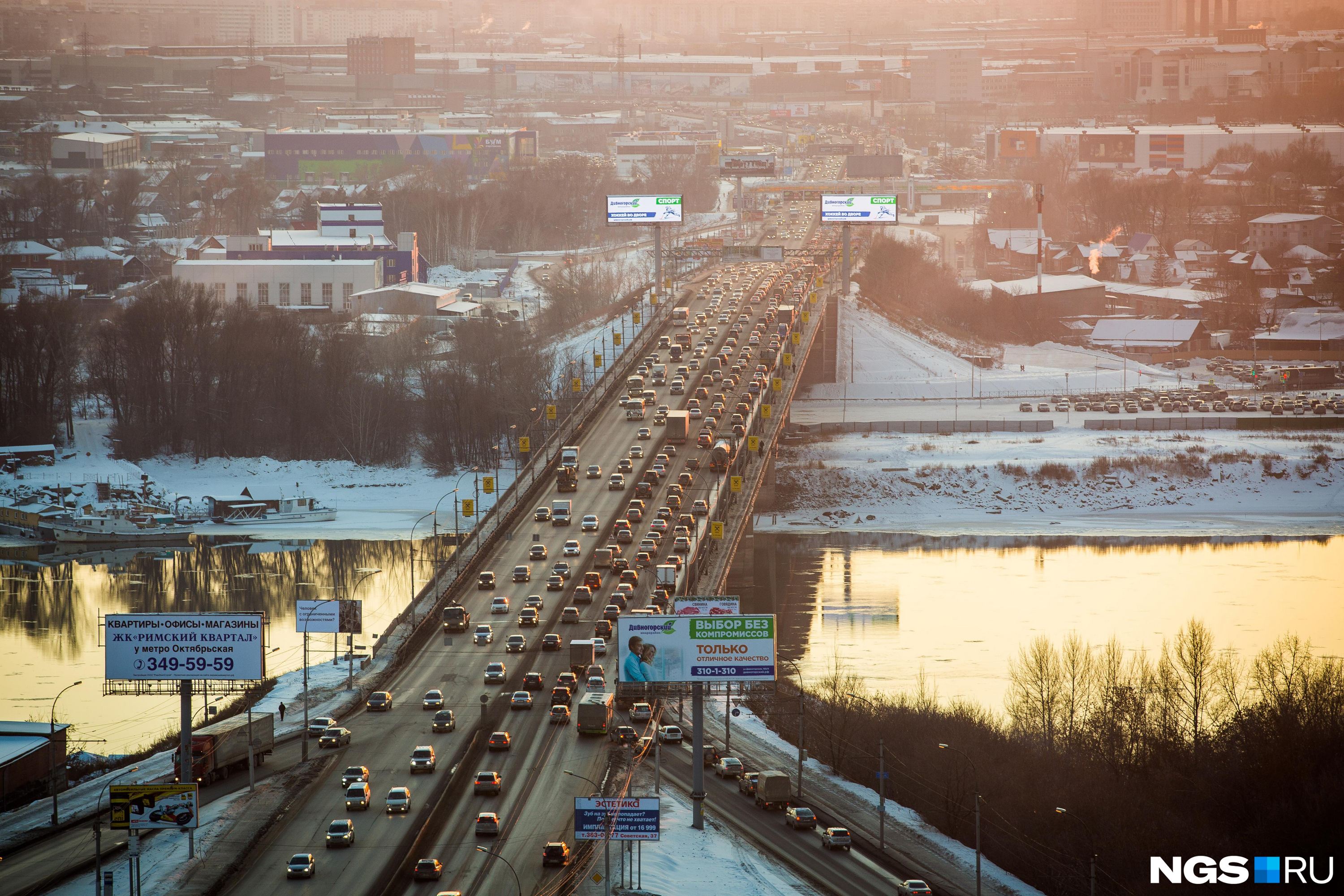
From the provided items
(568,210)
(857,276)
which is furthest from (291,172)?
(857,276)

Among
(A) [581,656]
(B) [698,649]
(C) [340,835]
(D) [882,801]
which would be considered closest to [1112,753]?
(D) [882,801]

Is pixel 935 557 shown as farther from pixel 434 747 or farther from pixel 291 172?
pixel 291 172

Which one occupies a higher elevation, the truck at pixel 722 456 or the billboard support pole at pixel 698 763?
the truck at pixel 722 456

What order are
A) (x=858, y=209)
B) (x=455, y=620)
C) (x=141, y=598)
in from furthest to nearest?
(x=858, y=209), (x=141, y=598), (x=455, y=620)

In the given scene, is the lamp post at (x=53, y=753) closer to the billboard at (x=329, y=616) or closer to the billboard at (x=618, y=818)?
the billboard at (x=329, y=616)

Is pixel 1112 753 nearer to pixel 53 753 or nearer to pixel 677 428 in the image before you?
pixel 53 753

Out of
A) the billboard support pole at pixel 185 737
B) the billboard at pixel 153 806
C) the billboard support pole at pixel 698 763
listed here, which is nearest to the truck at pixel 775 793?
the billboard support pole at pixel 698 763
